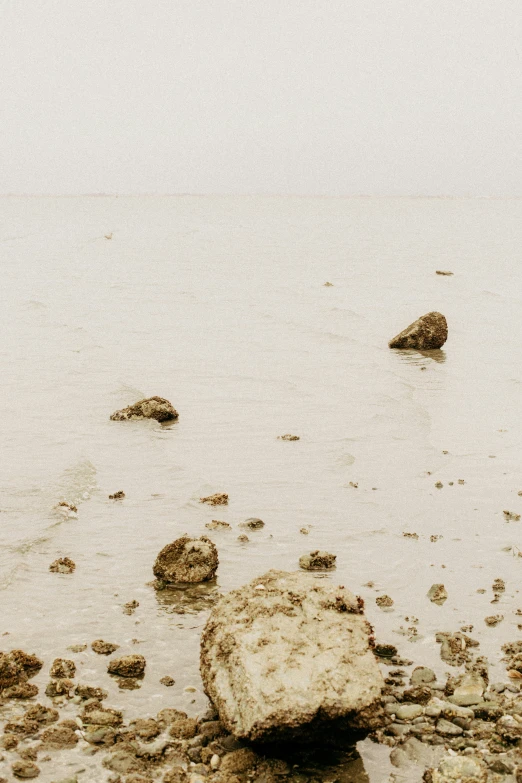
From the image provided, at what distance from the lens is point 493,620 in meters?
7.20

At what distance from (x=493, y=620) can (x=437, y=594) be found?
68cm

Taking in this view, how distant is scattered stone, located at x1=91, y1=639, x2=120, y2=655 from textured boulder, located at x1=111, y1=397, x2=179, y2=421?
7916 mm

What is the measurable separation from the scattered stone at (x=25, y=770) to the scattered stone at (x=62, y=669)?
1085 millimetres

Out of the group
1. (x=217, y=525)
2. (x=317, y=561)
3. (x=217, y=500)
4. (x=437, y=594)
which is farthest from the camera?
(x=217, y=500)

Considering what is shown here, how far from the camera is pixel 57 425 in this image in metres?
14.3

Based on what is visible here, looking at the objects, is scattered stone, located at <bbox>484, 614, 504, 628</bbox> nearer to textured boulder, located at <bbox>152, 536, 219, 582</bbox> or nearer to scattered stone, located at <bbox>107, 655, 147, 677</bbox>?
textured boulder, located at <bbox>152, 536, 219, 582</bbox>

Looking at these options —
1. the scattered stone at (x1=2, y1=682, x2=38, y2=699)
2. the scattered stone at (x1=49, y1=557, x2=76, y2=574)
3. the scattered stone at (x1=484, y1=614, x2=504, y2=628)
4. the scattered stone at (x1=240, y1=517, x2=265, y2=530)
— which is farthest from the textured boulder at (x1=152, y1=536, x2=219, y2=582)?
the scattered stone at (x1=484, y1=614, x2=504, y2=628)

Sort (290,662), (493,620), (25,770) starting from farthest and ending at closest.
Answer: (493,620) → (290,662) → (25,770)

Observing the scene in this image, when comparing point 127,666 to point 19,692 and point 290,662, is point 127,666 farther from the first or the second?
point 290,662

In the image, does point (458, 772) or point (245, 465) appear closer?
point (458, 772)

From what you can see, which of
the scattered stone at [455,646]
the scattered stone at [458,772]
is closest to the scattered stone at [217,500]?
the scattered stone at [455,646]

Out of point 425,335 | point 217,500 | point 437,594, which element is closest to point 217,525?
point 217,500

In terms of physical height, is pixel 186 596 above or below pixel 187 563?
below

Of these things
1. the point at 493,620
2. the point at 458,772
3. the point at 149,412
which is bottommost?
the point at 149,412
